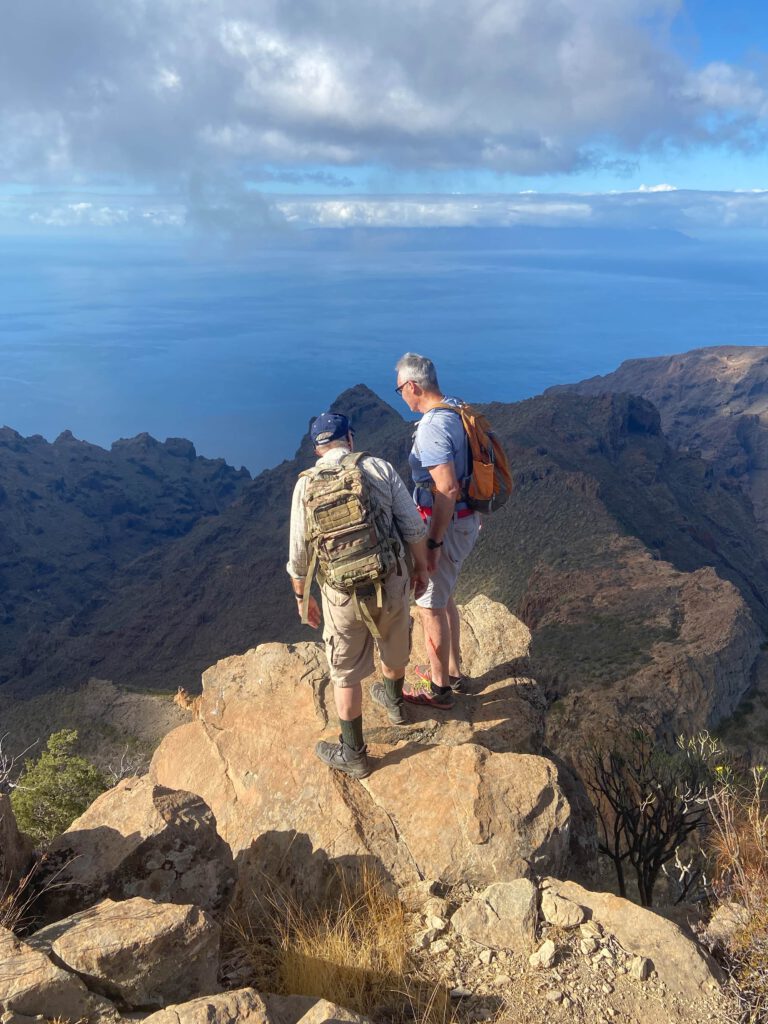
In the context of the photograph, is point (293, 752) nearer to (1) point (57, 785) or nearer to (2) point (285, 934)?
(2) point (285, 934)

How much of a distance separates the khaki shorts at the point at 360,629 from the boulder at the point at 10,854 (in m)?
2.38

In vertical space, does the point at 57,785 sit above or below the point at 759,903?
below

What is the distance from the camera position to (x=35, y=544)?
8088cm

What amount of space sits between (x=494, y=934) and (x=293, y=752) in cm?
264

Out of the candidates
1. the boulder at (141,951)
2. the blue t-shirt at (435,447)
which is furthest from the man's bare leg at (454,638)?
the boulder at (141,951)

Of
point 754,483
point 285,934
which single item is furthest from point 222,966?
point 754,483

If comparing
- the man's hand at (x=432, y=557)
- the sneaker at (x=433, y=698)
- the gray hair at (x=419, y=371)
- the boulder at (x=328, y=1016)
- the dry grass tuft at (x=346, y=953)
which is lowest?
the dry grass tuft at (x=346, y=953)

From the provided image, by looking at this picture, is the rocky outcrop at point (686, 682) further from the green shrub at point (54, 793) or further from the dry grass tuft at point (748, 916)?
the dry grass tuft at point (748, 916)

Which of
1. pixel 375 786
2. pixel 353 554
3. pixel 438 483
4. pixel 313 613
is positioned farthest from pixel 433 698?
pixel 353 554

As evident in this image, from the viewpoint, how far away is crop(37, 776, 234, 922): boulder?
16.1 ft

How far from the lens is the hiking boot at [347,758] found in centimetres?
634

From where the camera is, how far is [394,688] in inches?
267

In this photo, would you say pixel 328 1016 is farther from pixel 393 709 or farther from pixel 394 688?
pixel 393 709

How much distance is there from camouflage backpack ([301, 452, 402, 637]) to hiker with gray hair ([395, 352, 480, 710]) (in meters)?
0.86
